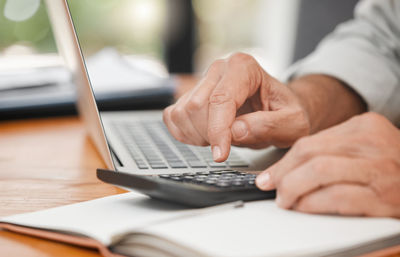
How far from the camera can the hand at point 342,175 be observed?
38 cm

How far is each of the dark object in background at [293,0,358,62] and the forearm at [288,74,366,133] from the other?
620mm

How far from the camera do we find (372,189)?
389mm

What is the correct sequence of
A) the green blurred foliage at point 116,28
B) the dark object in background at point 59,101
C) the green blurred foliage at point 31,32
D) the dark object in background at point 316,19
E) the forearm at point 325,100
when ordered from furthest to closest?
the green blurred foliage at point 116,28 → the dark object in background at point 316,19 → the green blurred foliage at point 31,32 → the dark object in background at point 59,101 → the forearm at point 325,100

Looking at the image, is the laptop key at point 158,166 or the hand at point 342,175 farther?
the laptop key at point 158,166

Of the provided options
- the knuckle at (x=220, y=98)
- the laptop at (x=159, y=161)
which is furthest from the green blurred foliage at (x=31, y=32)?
the knuckle at (x=220, y=98)

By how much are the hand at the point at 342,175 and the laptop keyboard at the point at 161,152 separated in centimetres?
18

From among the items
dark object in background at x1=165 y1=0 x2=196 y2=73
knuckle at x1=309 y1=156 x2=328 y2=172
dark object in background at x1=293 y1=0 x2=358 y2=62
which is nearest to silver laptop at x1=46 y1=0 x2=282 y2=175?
knuckle at x1=309 y1=156 x2=328 y2=172

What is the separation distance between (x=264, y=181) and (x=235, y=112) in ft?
0.48

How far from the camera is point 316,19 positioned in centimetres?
150

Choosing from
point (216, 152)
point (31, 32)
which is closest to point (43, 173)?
point (216, 152)

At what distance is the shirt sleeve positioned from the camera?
0.83 meters

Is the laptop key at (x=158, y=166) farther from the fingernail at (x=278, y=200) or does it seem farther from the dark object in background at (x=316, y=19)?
the dark object in background at (x=316, y=19)

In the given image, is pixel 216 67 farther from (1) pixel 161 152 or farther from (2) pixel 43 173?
(2) pixel 43 173

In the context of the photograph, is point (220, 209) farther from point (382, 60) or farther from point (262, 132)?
point (382, 60)
